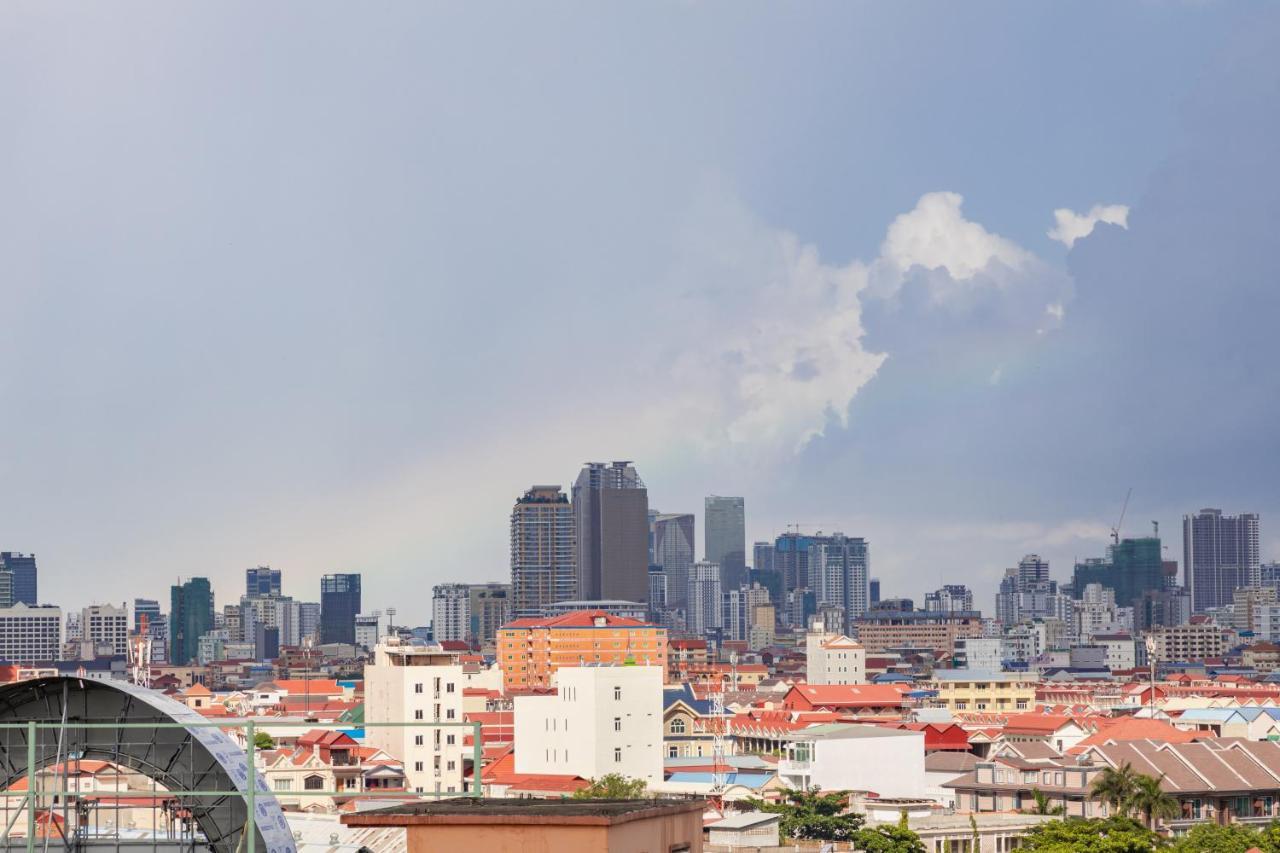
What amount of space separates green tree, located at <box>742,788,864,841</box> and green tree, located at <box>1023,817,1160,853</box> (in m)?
8.01

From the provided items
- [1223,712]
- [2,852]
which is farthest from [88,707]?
[1223,712]

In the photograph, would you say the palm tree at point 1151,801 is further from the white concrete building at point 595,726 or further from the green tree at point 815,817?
the white concrete building at point 595,726

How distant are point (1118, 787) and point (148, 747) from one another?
186 ft

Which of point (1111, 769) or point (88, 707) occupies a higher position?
point (88, 707)

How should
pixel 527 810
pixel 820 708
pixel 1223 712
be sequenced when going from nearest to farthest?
pixel 527 810
pixel 1223 712
pixel 820 708

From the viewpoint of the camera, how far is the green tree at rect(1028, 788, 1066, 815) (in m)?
79.9

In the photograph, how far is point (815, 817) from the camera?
250 feet

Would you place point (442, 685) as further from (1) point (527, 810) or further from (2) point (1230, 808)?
(1) point (527, 810)

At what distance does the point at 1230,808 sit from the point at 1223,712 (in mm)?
A: 39287

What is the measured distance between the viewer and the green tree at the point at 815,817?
74.8 m

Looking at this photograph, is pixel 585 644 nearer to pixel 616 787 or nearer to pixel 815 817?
pixel 616 787

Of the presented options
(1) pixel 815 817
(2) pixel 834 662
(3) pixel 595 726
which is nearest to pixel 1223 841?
(1) pixel 815 817

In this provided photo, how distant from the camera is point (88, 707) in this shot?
Result: 25188 mm

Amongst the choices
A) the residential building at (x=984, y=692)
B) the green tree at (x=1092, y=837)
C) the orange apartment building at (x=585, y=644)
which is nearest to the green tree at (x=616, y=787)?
the green tree at (x=1092, y=837)
